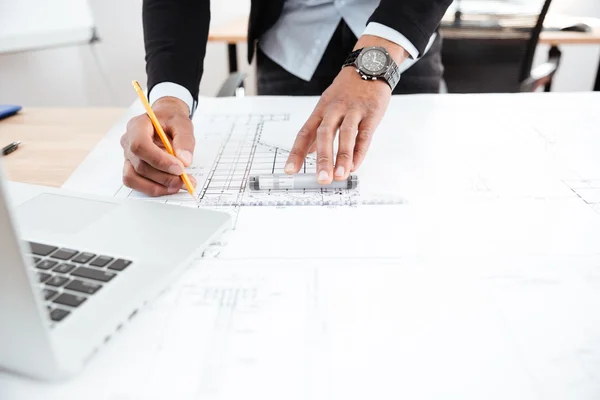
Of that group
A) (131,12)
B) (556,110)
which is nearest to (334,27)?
(556,110)

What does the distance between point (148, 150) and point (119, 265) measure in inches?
8.8

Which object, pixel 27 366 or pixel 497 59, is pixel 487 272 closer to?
pixel 27 366

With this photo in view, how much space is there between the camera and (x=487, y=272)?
1.42 ft

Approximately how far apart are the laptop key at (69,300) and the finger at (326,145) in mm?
297

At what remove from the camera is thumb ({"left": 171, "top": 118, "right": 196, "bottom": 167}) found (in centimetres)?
64

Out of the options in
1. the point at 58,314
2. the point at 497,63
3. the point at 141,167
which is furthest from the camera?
the point at 497,63

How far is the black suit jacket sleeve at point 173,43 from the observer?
2.66 feet

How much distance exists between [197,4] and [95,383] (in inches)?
28.1

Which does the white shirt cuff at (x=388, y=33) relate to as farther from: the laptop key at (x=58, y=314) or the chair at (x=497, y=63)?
the chair at (x=497, y=63)

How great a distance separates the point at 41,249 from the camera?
0.41 metres

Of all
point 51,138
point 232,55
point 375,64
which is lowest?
point 232,55

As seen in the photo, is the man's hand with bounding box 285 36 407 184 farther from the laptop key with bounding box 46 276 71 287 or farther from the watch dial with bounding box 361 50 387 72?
the laptop key with bounding box 46 276 71 287

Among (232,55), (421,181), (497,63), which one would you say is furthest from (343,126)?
(232,55)

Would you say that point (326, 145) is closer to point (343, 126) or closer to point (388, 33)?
point (343, 126)
